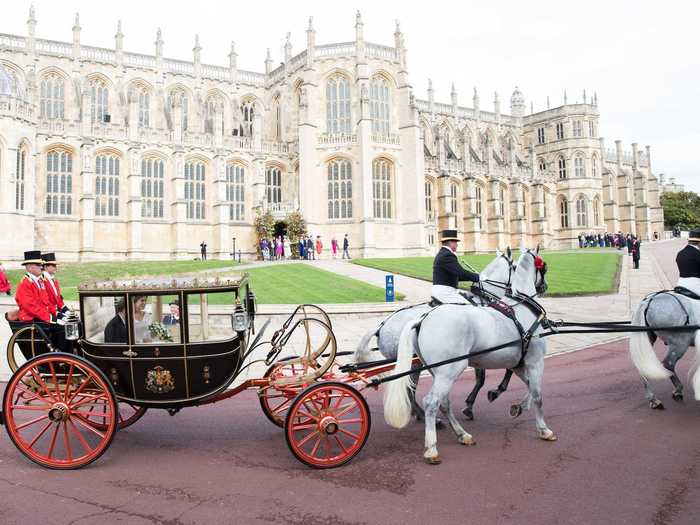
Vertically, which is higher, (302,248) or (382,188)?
(382,188)

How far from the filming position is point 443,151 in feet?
172

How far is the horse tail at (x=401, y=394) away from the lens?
5.48 m

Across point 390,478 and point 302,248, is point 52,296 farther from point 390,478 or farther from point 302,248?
point 302,248

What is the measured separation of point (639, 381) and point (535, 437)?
3744 millimetres

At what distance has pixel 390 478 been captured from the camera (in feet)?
16.1

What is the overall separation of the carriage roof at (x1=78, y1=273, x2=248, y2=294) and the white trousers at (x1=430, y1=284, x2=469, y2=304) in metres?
2.76

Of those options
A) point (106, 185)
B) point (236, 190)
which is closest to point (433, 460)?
point (106, 185)

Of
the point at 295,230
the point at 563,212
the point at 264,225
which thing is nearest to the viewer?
the point at 295,230

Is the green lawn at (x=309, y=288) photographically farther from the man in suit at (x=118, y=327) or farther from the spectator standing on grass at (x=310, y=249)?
the man in suit at (x=118, y=327)

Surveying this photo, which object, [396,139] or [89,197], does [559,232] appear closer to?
[396,139]

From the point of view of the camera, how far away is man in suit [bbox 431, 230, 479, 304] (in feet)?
22.7

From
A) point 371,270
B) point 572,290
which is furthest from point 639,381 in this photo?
point 371,270

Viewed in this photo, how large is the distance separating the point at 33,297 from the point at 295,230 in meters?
33.7

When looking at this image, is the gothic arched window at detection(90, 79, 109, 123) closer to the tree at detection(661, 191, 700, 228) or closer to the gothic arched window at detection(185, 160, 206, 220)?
the gothic arched window at detection(185, 160, 206, 220)
